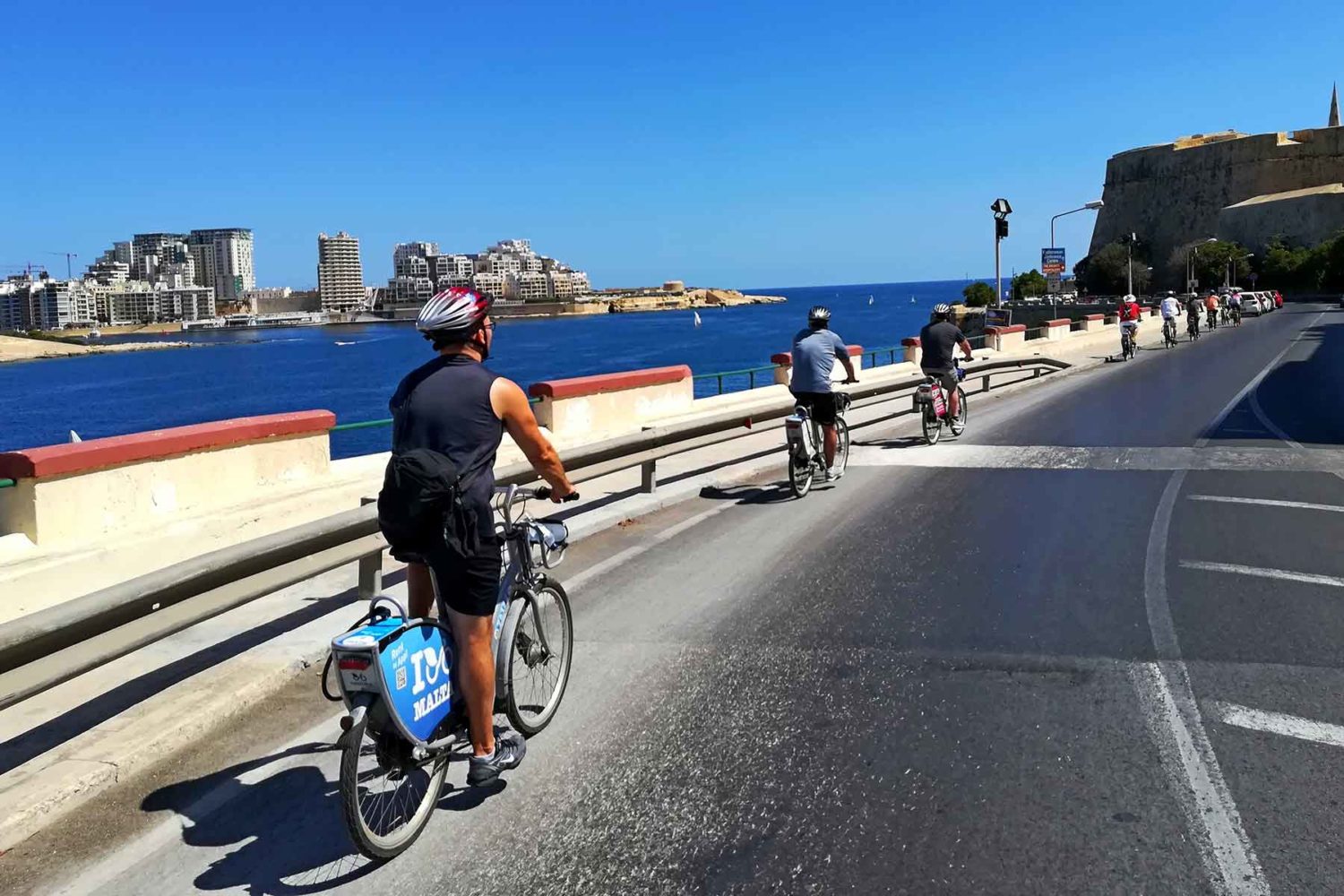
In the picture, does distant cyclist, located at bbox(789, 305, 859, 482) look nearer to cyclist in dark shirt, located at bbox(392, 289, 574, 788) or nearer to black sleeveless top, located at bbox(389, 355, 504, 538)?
cyclist in dark shirt, located at bbox(392, 289, 574, 788)

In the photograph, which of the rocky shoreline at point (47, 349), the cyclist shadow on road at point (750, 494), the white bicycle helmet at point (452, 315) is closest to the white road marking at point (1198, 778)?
the white bicycle helmet at point (452, 315)

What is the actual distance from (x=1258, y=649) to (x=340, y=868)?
4803 mm

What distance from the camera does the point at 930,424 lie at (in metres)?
15.4

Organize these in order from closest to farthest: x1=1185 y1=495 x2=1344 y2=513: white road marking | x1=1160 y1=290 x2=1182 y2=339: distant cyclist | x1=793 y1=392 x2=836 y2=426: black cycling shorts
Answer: x1=1185 y1=495 x2=1344 y2=513: white road marking, x1=793 y1=392 x2=836 y2=426: black cycling shorts, x1=1160 y1=290 x2=1182 y2=339: distant cyclist

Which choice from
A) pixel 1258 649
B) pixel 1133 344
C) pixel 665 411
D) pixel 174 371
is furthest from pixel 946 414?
pixel 174 371

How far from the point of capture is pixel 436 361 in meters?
4.36

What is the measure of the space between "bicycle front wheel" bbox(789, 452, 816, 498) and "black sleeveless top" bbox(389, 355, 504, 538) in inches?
288

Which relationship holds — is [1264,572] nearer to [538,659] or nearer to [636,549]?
[636,549]

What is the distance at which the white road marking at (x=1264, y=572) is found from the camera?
24.6 feet

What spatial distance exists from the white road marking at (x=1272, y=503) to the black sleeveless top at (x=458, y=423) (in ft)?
28.3

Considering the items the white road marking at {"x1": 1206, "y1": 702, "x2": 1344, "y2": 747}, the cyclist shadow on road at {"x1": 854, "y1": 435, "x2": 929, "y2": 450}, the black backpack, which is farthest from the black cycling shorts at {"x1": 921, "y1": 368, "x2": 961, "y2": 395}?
the black backpack

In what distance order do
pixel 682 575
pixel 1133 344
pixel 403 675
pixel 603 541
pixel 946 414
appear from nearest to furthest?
pixel 403 675 < pixel 682 575 < pixel 603 541 < pixel 946 414 < pixel 1133 344

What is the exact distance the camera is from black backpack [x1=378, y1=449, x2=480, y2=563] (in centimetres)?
409

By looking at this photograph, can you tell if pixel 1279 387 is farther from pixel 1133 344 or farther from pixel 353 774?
pixel 353 774
